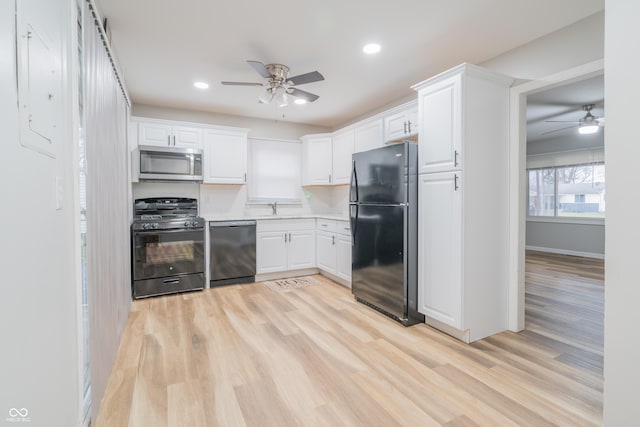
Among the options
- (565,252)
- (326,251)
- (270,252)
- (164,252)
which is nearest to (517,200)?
(326,251)

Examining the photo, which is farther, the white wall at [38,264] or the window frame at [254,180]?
the window frame at [254,180]

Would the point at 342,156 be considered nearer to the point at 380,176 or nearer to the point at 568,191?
the point at 380,176

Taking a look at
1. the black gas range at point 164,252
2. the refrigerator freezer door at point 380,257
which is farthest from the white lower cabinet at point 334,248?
the black gas range at point 164,252

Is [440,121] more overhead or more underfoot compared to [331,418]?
more overhead

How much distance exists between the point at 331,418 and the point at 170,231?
3.00 m

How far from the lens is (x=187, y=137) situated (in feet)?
13.9

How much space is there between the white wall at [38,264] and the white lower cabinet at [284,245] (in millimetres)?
3052

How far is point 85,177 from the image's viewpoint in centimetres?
155

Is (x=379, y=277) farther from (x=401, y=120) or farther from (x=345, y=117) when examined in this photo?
(x=345, y=117)

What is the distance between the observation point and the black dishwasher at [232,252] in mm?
4102

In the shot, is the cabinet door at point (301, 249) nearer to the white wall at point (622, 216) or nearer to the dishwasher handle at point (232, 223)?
the dishwasher handle at point (232, 223)

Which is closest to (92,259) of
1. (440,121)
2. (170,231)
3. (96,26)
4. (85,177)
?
(85,177)

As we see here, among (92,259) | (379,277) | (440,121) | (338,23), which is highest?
(338,23)

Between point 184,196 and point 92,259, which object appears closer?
point 92,259
